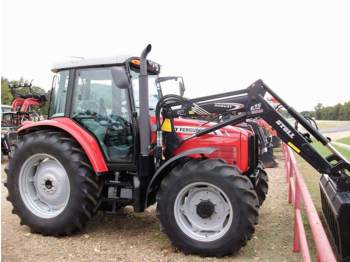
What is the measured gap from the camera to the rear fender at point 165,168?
181 inches

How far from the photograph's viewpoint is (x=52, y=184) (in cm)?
525

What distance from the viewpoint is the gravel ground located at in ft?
14.5

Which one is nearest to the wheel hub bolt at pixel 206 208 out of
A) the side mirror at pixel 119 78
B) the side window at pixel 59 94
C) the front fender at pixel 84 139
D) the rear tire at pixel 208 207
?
the rear tire at pixel 208 207

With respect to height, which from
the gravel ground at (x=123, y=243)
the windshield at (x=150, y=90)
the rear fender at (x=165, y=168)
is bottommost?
the gravel ground at (x=123, y=243)

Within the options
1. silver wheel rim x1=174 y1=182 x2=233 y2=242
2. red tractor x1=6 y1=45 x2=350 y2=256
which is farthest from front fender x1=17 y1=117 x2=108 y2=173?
silver wheel rim x1=174 y1=182 x2=233 y2=242

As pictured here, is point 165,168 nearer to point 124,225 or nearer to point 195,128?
point 195,128

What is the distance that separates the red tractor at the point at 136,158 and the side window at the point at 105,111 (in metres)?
0.01

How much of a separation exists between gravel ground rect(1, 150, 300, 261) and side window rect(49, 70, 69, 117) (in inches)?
66.0

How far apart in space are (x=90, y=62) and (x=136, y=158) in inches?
55.9

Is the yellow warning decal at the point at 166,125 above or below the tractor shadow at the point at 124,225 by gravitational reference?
above

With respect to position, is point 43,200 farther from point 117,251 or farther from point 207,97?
point 207,97

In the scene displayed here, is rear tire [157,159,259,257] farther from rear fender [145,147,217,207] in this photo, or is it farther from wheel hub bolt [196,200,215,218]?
rear fender [145,147,217,207]

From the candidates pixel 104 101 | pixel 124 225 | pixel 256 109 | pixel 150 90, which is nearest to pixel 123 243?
pixel 124 225

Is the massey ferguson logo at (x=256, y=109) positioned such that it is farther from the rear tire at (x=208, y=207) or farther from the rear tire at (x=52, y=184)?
the rear tire at (x=52, y=184)
